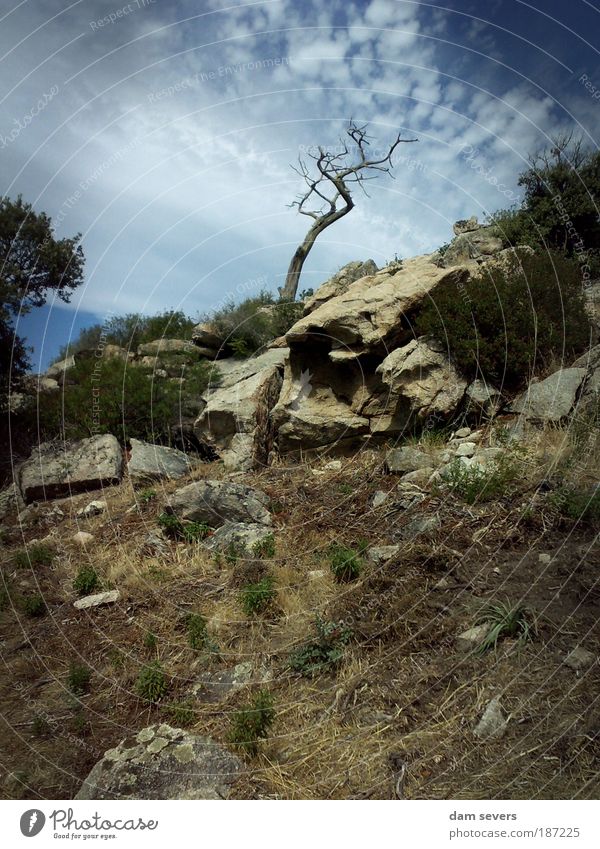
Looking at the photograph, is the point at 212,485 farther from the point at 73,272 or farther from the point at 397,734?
the point at 73,272

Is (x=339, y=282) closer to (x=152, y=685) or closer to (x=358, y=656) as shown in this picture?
(x=358, y=656)

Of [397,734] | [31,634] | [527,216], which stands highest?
[527,216]

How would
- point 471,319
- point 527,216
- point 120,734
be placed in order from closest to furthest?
point 120,734, point 471,319, point 527,216

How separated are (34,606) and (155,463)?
423cm

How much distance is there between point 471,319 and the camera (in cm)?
955

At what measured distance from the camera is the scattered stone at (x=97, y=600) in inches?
262

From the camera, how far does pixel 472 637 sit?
467cm

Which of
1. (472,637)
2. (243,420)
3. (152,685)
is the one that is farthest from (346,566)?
(243,420)

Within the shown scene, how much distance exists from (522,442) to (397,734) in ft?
16.5

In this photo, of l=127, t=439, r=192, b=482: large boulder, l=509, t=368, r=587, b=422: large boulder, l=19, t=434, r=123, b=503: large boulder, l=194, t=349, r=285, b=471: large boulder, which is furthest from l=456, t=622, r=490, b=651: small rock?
l=19, t=434, r=123, b=503: large boulder

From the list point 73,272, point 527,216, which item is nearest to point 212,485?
point 73,272

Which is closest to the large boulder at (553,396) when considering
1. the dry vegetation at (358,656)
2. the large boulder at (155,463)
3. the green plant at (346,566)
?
the dry vegetation at (358,656)

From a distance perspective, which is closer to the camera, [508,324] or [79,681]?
[79,681]

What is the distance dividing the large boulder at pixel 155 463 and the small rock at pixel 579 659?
25.7 feet
